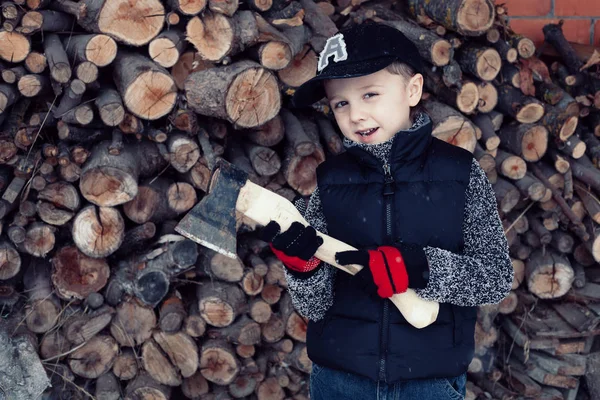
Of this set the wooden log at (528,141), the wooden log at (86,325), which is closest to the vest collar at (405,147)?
the wooden log at (528,141)

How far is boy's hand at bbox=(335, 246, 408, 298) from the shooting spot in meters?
1.74

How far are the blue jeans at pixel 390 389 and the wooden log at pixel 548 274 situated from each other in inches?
59.6

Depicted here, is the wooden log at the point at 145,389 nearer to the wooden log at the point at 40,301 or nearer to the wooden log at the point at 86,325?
the wooden log at the point at 86,325

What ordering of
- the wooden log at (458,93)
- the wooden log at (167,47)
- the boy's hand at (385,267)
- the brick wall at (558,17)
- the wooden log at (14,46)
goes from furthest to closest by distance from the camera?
the brick wall at (558,17) < the wooden log at (458,93) < the wooden log at (167,47) < the wooden log at (14,46) < the boy's hand at (385,267)

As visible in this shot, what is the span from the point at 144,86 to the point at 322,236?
1174 mm

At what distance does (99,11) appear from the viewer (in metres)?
2.62

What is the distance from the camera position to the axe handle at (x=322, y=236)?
1.80 m

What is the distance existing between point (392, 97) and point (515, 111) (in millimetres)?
1443

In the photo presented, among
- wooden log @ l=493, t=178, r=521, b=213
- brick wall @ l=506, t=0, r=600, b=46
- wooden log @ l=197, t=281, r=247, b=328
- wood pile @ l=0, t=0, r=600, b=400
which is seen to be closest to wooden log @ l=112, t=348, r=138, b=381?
wood pile @ l=0, t=0, r=600, b=400

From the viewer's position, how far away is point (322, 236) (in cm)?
183

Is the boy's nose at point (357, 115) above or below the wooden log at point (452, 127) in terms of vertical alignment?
above

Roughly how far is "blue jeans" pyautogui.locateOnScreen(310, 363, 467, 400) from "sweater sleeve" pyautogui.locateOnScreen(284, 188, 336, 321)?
189 millimetres

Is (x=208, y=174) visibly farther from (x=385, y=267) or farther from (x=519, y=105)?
(x=519, y=105)

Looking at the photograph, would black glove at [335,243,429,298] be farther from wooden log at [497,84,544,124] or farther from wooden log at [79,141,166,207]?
wooden log at [497,84,544,124]
